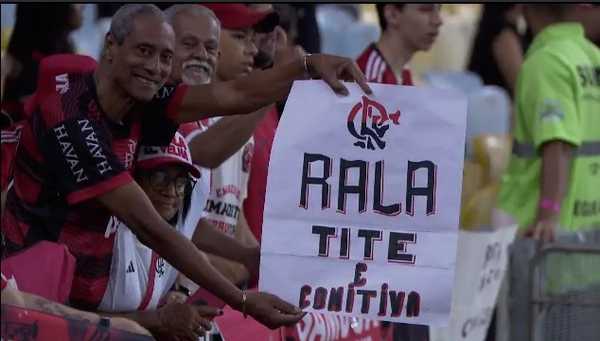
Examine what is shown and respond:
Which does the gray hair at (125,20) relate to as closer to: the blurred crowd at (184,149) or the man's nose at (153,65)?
the blurred crowd at (184,149)

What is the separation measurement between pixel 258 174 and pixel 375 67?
1072mm

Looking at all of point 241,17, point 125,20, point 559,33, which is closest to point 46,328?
point 125,20

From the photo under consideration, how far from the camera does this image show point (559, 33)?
28.6ft

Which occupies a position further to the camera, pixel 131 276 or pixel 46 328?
pixel 131 276

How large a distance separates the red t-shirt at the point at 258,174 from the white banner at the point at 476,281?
136cm

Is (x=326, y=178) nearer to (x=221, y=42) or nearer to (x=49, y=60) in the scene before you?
(x=49, y=60)

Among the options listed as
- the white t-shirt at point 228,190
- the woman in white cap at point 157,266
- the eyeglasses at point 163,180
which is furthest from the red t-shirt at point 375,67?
the eyeglasses at point 163,180

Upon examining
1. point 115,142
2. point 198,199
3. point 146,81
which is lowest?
point 198,199

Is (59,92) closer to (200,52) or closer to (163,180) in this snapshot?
(163,180)

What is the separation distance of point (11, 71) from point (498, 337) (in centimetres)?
279

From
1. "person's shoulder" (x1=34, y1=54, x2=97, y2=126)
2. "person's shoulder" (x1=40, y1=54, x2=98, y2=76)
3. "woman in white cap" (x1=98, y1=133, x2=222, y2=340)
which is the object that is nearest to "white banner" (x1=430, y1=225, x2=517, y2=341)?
"woman in white cap" (x1=98, y1=133, x2=222, y2=340)

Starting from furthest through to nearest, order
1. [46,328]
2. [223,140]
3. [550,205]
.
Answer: [550,205], [223,140], [46,328]

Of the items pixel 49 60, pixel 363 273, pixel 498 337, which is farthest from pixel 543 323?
pixel 49 60

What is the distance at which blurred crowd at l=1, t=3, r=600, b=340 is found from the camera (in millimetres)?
5598
